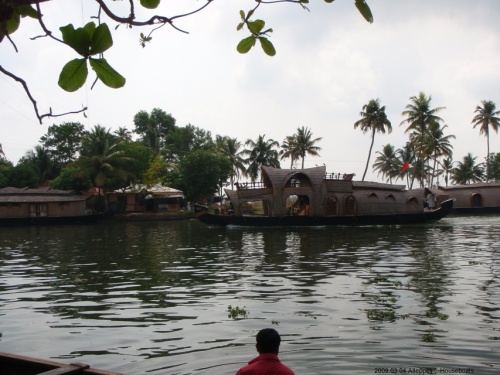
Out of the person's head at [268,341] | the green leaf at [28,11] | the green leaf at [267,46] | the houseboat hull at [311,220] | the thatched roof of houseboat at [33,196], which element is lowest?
the person's head at [268,341]

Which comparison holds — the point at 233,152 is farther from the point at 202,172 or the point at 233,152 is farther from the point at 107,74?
the point at 107,74

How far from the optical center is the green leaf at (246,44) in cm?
242

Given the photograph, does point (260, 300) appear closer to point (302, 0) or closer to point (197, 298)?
point (197, 298)

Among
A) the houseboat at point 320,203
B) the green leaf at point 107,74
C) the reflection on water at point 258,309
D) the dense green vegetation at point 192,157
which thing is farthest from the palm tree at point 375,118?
the green leaf at point 107,74

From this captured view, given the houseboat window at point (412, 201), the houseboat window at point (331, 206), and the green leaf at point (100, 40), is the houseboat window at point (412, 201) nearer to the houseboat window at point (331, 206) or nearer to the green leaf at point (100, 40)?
the houseboat window at point (331, 206)

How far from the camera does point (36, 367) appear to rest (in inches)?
157

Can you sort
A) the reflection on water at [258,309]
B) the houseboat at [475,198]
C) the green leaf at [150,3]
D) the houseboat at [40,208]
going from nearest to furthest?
the green leaf at [150,3] < the reflection on water at [258,309] < the houseboat at [40,208] < the houseboat at [475,198]

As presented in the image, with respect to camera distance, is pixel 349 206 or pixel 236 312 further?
pixel 349 206

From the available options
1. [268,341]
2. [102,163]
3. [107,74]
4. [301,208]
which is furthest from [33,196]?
[107,74]

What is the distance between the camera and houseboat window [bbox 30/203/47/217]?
1662 inches

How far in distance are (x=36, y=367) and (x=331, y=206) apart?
29886 millimetres

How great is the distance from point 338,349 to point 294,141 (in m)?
52.5

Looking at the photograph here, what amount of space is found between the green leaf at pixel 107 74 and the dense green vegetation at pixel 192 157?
42.6m

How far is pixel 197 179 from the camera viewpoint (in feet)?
162
